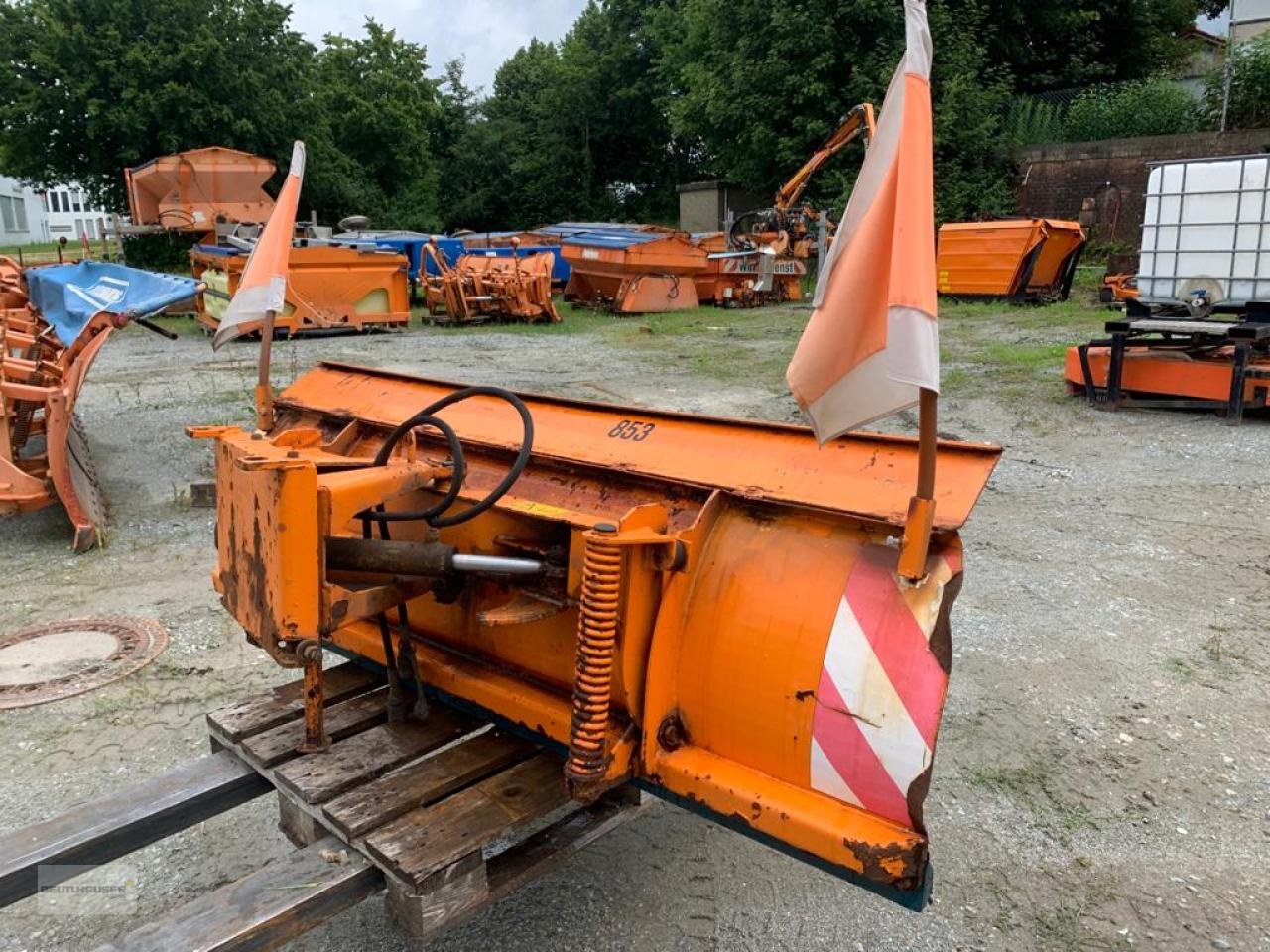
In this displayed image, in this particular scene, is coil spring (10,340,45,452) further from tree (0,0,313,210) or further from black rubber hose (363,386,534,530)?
tree (0,0,313,210)

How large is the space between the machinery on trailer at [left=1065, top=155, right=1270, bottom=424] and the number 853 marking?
6.53m

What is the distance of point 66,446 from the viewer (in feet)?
16.8

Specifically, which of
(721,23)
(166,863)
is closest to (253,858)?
(166,863)

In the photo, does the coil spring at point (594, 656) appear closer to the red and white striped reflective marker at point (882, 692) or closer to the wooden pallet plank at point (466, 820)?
the wooden pallet plank at point (466, 820)

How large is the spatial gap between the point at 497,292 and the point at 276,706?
1269 centimetres

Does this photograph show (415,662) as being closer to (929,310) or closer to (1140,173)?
(929,310)

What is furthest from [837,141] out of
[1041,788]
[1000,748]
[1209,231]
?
[1041,788]

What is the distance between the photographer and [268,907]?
183 centimetres

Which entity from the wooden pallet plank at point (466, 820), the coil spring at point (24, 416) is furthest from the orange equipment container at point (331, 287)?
the wooden pallet plank at point (466, 820)

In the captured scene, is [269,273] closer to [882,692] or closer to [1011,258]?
[882,692]

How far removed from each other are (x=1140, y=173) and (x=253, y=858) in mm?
19768

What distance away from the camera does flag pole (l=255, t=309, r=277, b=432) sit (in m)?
2.75

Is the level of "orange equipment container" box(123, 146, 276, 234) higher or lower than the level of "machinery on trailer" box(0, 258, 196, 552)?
higher

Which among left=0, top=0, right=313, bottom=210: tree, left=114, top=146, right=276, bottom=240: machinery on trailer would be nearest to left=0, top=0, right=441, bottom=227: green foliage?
left=0, top=0, right=313, bottom=210: tree
